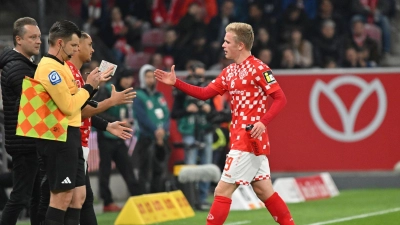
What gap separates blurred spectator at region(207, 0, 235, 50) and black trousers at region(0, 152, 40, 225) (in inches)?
459

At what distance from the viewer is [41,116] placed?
8.03m

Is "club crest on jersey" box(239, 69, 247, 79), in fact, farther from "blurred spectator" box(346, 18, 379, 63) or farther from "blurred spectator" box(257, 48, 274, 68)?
"blurred spectator" box(346, 18, 379, 63)

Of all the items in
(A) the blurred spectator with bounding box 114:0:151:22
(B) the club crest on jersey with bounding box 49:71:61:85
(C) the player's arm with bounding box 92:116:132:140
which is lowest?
(A) the blurred spectator with bounding box 114:0:151:22

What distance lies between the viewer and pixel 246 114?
8969 mm

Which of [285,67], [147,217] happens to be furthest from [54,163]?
[285,67]

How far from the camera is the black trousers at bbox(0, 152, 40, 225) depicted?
9219 mm

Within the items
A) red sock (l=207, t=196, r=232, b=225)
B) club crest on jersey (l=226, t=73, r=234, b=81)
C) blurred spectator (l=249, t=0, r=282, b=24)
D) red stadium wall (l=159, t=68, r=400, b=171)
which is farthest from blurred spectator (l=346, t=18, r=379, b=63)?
red sock (l=207, t=196, r=232, b=225)

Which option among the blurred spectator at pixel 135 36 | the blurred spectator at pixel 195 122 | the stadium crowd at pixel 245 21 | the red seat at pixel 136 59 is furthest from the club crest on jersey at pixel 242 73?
the blurred spectator at pixel 135 36

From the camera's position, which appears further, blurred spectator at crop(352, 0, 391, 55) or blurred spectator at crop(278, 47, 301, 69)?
blurred spectator at crop(352, 0, 391, 55)

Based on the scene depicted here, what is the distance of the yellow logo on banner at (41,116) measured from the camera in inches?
315

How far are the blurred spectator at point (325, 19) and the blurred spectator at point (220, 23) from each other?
5.92 feet

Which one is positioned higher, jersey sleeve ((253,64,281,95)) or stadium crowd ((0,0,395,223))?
jersey sleeve ((253,64,281,95))

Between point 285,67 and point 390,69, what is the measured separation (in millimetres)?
2346

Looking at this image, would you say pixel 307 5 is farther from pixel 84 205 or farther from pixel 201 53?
pixel 84 205
